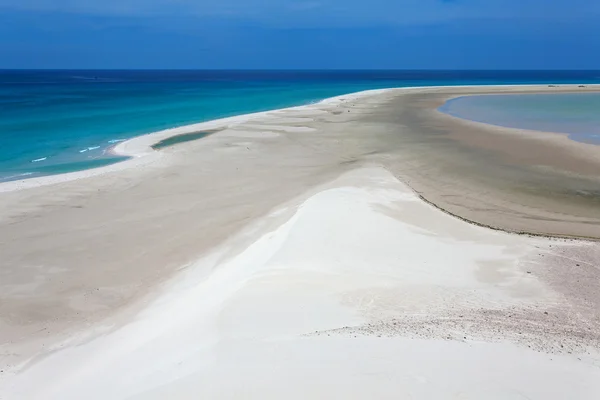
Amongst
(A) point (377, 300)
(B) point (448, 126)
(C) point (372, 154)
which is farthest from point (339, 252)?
(B) point (448, 126)

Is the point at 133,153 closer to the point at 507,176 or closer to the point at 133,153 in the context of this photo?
the point at 133,153

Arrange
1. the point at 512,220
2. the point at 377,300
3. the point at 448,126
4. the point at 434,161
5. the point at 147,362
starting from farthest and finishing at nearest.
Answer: the point at 448,126 < the point at 434,161 < the point at 512,220 < the point at 377,300 < the point at 147,362

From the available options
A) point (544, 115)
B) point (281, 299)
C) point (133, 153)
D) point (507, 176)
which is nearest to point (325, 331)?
point (281, 299)

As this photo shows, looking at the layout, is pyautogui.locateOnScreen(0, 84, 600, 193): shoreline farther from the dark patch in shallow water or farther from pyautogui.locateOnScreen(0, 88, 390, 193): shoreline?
the dark patch in shallow water

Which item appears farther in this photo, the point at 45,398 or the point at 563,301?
the point at 563,301

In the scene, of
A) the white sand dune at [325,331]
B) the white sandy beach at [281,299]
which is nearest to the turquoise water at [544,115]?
the white sandy beach at [281,299]

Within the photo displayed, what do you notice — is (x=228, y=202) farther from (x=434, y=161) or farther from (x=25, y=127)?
(x=25, y=127)

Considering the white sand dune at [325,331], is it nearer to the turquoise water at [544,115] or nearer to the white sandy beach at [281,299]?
the white sandy beach at [281,299]
